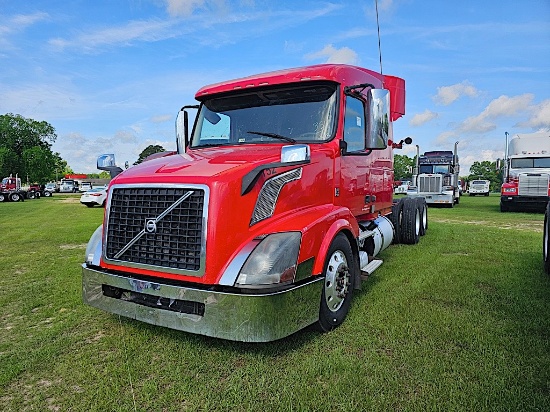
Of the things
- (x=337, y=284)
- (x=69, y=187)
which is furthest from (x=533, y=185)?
(x=69, y=187)

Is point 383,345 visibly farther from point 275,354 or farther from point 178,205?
point 178,205

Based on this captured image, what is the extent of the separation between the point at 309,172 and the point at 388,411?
7.26 ft

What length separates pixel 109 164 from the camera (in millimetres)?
4926

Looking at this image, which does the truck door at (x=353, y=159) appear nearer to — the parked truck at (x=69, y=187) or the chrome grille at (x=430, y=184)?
the chrome grille at (x=430, y=184)

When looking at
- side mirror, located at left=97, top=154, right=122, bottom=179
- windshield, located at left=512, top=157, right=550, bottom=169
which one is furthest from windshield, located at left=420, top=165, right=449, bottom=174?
side mirror, located at left=97, top=154, right=122, bottom=179

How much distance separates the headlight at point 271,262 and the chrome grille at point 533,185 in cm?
1904

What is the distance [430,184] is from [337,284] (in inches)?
857

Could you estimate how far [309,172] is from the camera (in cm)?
409

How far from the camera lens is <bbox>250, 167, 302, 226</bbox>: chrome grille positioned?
11.9ft

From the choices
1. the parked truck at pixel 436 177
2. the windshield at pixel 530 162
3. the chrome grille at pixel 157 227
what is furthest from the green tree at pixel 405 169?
the windshield at pixel 530 162

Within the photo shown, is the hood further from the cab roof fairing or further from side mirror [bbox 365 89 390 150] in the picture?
side mirror [bbox 365 89 390 150]

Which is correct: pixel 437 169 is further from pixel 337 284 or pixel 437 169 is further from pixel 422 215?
pixel 337 284

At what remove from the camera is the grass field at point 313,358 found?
2.84 meters

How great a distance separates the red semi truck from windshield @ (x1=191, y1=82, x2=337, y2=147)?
13 mm
